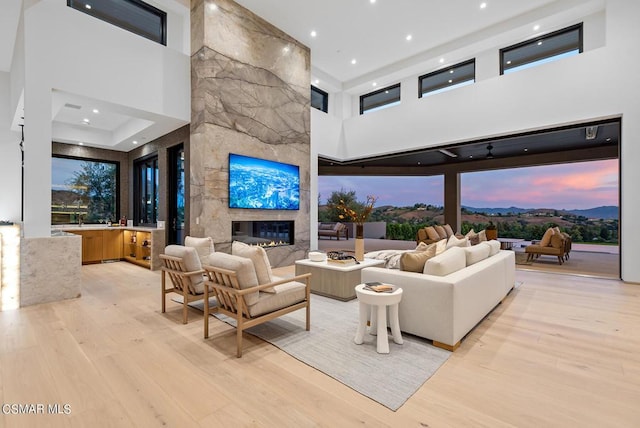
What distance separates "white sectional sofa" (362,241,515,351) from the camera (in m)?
2.71

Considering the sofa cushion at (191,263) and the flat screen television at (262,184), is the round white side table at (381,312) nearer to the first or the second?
the sofa cushion at (191,263)

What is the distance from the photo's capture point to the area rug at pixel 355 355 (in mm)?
2154

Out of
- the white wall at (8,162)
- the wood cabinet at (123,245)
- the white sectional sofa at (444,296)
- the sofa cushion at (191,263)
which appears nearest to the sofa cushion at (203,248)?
the sofa cushion at (191,263)

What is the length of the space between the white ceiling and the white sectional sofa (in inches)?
208

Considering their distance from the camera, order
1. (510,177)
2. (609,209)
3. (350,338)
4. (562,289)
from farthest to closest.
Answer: (510,177) → (609,209) → (562,289) → (350,338)

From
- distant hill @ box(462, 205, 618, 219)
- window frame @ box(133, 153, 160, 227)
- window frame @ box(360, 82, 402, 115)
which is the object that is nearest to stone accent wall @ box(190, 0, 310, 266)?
window frame @ box(133, 153, 160, 227)

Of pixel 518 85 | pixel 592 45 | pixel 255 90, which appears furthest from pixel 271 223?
pixel 592 45

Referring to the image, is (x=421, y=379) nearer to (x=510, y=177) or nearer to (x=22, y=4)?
→ (x=22, y=4)

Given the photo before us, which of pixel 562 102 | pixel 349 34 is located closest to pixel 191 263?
pixel 349 34

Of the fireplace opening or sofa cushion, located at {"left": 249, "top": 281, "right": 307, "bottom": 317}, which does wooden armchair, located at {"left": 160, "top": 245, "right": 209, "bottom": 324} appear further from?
the fireplace opening

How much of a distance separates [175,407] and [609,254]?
42.1 ft

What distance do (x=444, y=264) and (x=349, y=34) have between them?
19.9ft

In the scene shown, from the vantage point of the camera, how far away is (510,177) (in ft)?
43.6

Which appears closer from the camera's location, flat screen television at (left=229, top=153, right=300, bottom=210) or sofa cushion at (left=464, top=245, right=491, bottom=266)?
sofa cushion at (left=464, top=245, right=491, bottom=266)
